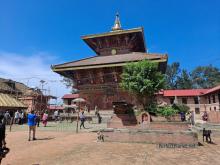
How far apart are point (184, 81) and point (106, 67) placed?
4575 cm

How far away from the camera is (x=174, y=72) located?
215 ft

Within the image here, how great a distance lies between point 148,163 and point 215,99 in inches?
1353

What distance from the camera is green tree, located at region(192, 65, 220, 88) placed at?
63500 mm

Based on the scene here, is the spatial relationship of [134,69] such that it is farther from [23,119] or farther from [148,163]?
[23,119]

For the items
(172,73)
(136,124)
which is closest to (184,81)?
(172,73)

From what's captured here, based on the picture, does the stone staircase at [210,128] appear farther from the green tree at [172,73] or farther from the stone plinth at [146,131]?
the green tree at [172,73]

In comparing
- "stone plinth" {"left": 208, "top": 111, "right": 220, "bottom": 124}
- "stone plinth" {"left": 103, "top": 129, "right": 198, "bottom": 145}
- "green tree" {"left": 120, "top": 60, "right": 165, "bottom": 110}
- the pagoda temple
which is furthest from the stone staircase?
"stone plinth" {"left": 208, "top": 111, "right": 220, "bottom": 124}

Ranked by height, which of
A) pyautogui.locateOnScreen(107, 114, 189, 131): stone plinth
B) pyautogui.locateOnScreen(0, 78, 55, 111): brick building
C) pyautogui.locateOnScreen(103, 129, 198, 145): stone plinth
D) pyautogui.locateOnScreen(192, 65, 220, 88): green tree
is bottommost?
pyautogui.locateOnScreen(103, 129, 198, 145): stone plinth

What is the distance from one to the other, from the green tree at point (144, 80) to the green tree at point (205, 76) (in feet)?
174

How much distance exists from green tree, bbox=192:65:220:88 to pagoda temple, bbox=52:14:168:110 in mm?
42867

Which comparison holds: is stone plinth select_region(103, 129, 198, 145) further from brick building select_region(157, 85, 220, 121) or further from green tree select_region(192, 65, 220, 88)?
green tree select_region(192, 65, 220, 88)

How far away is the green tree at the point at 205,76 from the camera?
208ft

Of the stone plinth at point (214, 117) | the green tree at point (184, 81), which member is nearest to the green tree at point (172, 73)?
the green tree at point (184, 81)

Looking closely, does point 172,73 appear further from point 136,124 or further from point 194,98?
point 136,124
